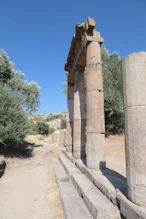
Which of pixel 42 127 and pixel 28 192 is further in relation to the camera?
pixel 42 127

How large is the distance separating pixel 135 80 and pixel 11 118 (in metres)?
9.43

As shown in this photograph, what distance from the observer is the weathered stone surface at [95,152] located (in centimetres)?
671

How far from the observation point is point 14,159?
11.1m

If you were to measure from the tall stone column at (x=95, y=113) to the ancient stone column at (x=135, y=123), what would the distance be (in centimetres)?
318

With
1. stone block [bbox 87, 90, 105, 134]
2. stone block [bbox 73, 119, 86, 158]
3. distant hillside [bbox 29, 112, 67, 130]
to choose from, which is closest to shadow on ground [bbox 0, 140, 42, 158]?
stone block [bbox 73, 119, 86, 158]

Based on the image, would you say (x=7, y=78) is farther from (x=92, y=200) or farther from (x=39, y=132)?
(x=92, y=200)

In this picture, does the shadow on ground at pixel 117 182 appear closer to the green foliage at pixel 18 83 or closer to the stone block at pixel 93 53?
the stone block at pixel 93 53

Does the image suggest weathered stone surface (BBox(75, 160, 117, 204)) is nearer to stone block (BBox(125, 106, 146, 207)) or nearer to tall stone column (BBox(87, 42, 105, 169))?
tall stone column (BBox(87, 42, 105, 169))

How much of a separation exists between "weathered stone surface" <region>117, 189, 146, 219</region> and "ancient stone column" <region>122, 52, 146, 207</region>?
0.12 meters

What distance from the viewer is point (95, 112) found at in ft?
23.4

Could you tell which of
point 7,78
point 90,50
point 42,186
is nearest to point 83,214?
point 42,186

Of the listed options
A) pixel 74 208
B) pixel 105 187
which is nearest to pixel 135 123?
pixel 105 187

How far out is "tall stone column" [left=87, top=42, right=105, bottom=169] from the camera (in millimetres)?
6816

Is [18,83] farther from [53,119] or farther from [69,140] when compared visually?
[53,119]
